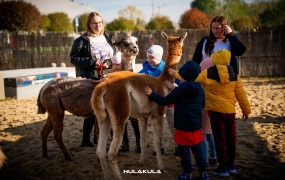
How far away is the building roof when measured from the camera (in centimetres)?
5572

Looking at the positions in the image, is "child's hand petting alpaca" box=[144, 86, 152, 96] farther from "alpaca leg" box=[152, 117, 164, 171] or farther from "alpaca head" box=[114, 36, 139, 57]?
"alpaca head" box=[114, 36, 139, 57]

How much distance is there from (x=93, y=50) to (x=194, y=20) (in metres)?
24.0

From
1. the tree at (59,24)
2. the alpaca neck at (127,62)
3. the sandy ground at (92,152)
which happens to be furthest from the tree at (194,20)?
the alpaca neck at (127,62)

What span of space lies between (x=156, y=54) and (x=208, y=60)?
35.8 inches

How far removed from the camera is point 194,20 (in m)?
27.0

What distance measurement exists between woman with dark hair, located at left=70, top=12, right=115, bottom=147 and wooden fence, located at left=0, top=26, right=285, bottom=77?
9.18 meters

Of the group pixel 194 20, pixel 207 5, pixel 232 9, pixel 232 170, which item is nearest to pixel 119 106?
pixel 232 170

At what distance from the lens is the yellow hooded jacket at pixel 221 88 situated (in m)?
3.52

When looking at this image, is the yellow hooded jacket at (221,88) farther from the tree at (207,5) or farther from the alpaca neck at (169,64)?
the tree at (207,5)

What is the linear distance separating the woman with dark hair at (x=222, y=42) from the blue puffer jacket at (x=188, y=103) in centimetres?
94

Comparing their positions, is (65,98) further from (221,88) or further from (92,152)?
(221,88)

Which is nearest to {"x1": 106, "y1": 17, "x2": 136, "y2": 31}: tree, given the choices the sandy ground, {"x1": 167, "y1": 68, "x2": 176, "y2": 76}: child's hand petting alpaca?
the sandy ground

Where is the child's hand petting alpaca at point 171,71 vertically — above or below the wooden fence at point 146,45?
below

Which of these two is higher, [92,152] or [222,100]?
[222,100]
